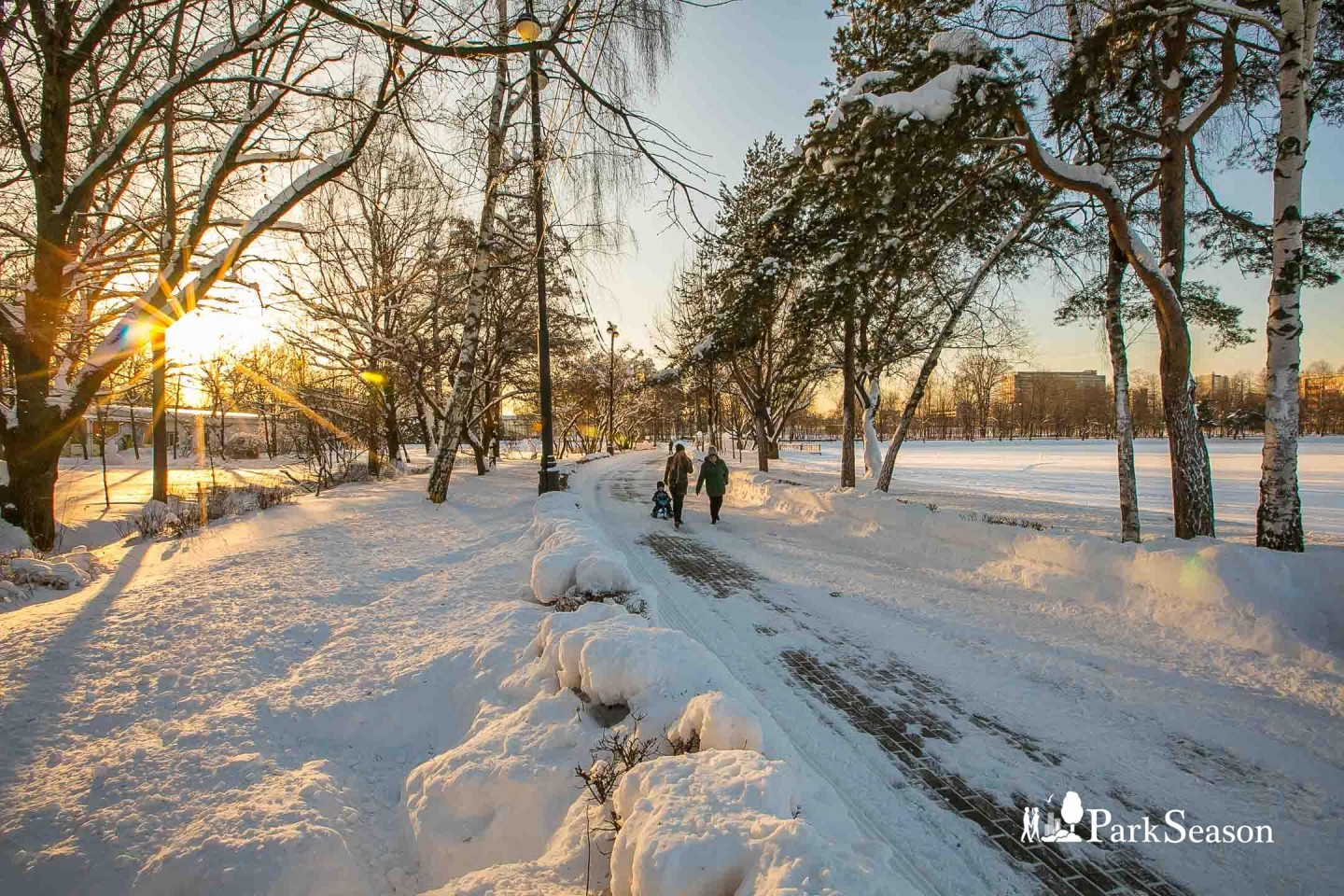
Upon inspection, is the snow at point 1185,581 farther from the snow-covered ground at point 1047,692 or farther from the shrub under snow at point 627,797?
the shrub under snow at point 627,797

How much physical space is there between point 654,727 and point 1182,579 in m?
5.72

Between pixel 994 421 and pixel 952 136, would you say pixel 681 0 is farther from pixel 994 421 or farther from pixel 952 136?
pixel 994 421

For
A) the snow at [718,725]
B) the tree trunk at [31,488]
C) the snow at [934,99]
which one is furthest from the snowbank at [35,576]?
the snow at [934,99]

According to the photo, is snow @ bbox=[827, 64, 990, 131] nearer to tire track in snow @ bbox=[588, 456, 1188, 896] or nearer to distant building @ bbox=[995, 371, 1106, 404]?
tire track in snow @ bbox=[588, 456, 1188, 896]

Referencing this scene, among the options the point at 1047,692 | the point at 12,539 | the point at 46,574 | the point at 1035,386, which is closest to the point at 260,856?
the point at 1047,692

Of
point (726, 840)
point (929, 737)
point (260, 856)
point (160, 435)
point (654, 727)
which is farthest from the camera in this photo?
point (160, 435)

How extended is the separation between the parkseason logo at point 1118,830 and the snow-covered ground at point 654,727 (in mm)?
47

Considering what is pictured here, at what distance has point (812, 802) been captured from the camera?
74.0 inches

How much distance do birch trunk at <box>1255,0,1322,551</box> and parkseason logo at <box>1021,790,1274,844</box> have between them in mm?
4369

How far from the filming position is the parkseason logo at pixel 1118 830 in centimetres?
256

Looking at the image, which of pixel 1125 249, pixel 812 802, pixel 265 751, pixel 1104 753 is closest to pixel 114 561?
pixel 265 751

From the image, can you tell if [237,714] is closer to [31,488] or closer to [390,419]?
[31,488]

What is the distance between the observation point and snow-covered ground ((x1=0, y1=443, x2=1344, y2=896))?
1.91 metres

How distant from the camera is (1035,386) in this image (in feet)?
239
